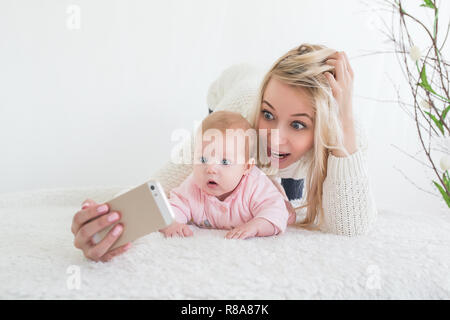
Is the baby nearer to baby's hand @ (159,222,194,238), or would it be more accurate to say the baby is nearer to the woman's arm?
baby's hand @ (159,222,194,238)

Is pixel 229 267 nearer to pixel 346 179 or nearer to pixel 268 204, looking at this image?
pixel 268 204

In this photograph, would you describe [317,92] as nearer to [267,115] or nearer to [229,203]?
[267,115]

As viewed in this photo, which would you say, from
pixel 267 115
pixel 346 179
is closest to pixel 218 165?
pixel 267 115

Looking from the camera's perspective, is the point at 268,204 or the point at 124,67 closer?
the point at 268,204

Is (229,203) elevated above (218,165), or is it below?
below

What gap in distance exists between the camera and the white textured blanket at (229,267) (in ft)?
2.37

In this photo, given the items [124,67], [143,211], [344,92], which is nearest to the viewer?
[143,211]

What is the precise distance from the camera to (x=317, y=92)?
42.6 inches

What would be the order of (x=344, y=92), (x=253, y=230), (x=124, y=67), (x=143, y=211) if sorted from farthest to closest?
(x=124, y=67) < (x=344, y=92) < (x=253, y=230) < (x=143, y=211)

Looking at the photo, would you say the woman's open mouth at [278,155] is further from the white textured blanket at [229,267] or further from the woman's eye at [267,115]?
the white textured blanket at [229,267]

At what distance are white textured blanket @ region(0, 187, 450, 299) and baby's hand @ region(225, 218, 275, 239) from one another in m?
0.02

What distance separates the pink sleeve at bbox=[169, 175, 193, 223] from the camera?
106cm

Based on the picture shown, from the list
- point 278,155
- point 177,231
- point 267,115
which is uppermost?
point 267,115

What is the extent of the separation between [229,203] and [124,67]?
1440 millimetres
